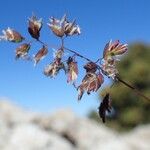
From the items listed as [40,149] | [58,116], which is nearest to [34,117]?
[58,116]

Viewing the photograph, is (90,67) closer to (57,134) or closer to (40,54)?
(40,54)

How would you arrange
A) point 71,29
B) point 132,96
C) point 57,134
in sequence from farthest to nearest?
1. point 132,96
2. point 57,134
3. point 71,29

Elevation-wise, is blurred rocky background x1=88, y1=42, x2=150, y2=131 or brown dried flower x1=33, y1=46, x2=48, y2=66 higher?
blurred rocky background x1=88, y1=42, x2=150, y2=131

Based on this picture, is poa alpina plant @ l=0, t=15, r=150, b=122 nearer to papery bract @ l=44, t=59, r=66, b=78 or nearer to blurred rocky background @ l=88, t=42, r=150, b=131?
papery bract @ l=44, t=59, r=66, b=78

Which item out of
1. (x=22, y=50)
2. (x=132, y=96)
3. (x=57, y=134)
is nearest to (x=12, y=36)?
(x=22, y=50)

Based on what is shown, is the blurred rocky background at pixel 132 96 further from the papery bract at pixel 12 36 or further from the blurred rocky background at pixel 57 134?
the papery bract at pixel 12 36

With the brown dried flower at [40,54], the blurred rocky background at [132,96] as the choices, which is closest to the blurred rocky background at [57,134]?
the brown dried flower at [40,54]

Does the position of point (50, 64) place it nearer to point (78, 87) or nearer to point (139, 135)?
point (78, 87)

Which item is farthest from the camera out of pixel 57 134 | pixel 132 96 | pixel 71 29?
pixel 132 96

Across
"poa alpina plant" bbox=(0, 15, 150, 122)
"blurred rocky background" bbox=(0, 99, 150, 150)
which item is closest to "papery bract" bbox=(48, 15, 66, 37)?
"poa alpina plant" bbox=(0, 15, 150, 122)
